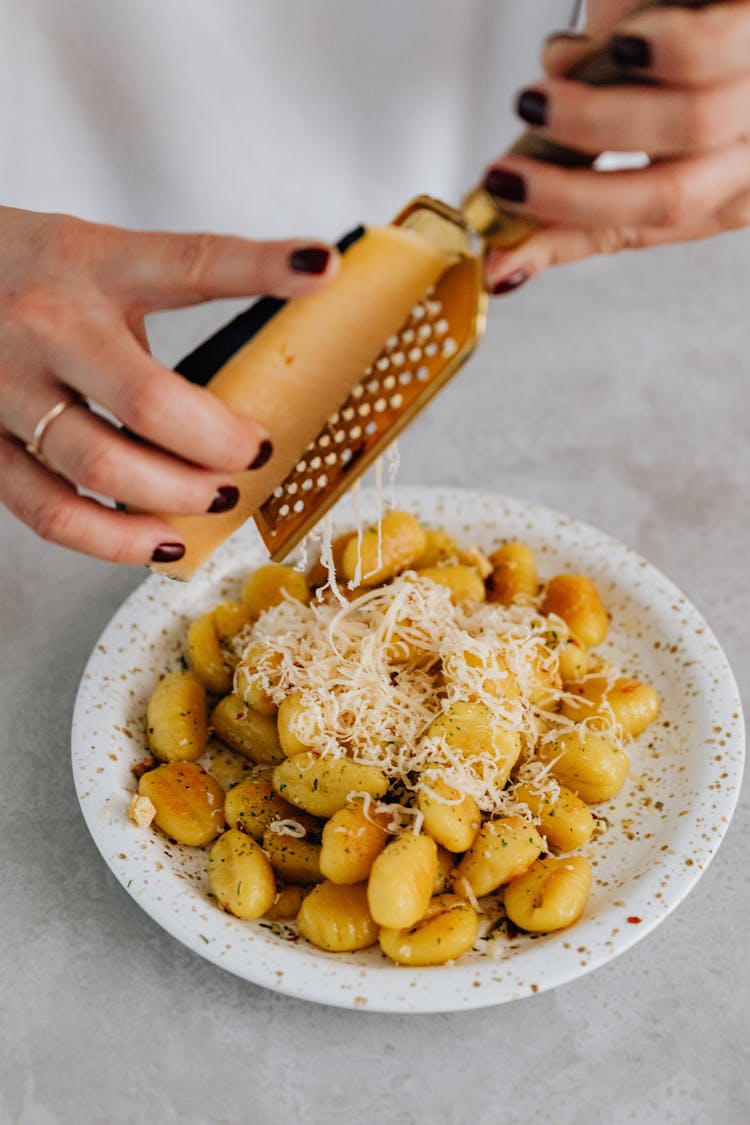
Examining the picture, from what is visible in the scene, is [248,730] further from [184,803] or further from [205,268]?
[205,268]

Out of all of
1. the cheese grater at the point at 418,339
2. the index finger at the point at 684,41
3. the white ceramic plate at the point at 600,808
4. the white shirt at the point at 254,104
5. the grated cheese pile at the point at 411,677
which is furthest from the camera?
the white shirt at the point at 254,104

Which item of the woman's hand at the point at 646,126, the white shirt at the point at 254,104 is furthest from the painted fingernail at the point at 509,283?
the white shirt at the point at 254,104

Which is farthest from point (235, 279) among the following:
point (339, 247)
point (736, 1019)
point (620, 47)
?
point (736, 1019)

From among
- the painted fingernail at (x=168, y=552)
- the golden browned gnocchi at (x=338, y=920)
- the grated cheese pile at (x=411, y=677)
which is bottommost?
the golden browned gnocchi at (x=338, y=920)

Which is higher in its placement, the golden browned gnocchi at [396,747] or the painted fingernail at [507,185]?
the painted fingernail at [507,185]

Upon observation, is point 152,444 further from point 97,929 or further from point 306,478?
point 97,929

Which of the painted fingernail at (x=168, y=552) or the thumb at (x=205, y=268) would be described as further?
the painted fingernail at (x=168, y=552)

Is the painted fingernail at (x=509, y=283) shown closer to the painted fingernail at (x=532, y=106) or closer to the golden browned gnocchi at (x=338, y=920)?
the painted fingernail at (x=532, y=106)
